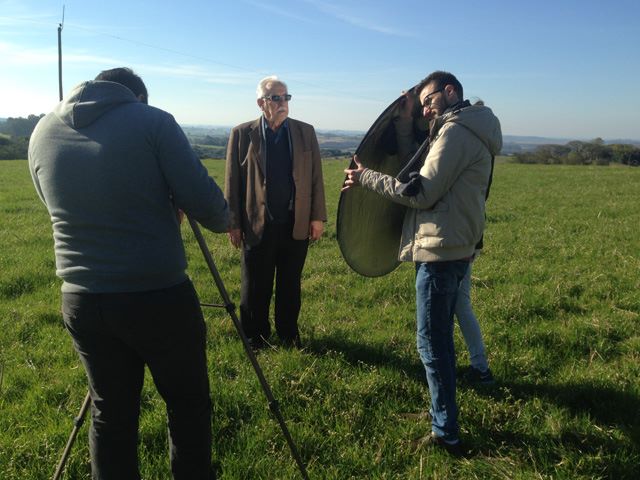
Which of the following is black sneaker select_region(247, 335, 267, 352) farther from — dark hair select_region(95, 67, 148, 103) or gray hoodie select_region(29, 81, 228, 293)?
dark hair select_region(95, 67, 148, 103)

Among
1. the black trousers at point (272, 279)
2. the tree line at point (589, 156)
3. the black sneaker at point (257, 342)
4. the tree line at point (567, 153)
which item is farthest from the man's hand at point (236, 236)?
the tree line at point (589, 156)

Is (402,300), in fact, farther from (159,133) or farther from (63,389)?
(159,133)

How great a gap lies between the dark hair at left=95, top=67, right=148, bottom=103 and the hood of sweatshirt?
14 cm

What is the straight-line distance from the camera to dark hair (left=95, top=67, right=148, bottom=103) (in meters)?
2.62

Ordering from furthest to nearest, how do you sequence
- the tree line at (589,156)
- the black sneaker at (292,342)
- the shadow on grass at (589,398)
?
the tree line at (589,156) → the black sneaker at (292,342) → the shadow on grass at (589,398)

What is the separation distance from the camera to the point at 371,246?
4695 millimetres

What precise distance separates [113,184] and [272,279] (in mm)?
3213

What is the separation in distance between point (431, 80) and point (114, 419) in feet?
10.1

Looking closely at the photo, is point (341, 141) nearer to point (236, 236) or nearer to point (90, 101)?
point (236, 236)

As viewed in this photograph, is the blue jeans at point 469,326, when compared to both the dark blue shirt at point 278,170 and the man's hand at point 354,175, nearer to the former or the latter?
the man's hand at point 354,175

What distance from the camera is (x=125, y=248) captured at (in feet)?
8.29

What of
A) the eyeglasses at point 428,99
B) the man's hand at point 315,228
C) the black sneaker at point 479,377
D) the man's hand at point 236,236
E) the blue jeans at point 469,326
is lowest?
the black sneaker at point 479,377

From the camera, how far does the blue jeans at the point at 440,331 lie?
3.53m

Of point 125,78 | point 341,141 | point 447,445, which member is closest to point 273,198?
point 125,78
